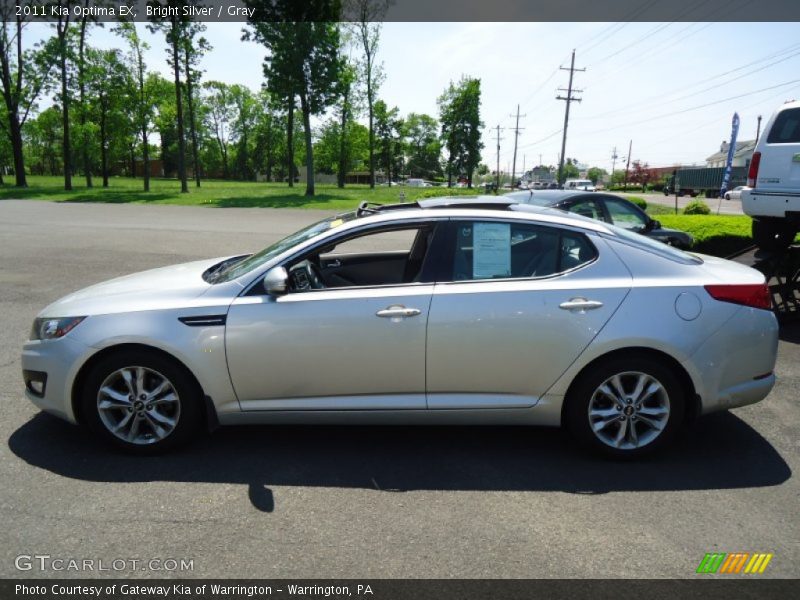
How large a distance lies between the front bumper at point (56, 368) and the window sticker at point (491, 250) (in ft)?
8.29

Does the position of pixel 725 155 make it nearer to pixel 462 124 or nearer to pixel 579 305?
pixel 462 124

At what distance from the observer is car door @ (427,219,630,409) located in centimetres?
344

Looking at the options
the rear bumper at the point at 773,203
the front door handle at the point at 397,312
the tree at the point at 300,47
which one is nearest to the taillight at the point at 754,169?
A: the rear bumper at the point at 773,203

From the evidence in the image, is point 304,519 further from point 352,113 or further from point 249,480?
point 352,113

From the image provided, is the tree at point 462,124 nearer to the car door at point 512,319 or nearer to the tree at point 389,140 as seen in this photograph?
the tree at point 389,140

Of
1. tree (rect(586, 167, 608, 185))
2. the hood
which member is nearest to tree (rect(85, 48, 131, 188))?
the hood

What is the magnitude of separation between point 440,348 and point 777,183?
220 inches

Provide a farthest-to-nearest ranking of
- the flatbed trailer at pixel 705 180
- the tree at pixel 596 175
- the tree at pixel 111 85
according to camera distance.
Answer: the tree at pixel 596 175 < the flatbed trailer at pixel 705 180 < the tree at pixel 111 85

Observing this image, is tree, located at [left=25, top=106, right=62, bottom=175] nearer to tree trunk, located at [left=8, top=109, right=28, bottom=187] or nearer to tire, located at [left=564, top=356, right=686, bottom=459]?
tree trunk, located at [left=8, top=109, right=28, bottom=187]

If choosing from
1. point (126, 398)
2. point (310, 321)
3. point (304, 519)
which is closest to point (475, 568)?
point (304, 519)

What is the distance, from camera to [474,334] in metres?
3.43

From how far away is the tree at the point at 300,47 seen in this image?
31.3 m

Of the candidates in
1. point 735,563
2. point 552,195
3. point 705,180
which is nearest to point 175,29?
point 552,195

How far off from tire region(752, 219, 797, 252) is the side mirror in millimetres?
6435
